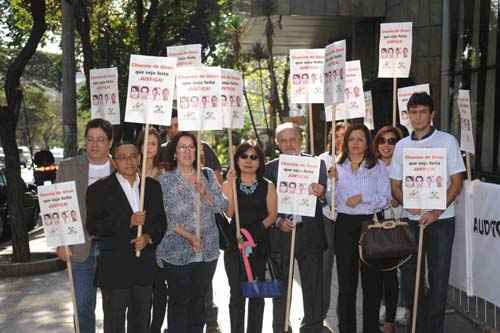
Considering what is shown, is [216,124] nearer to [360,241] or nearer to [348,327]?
[360,241]

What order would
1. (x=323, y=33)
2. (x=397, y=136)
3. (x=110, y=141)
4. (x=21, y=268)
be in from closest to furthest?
(x=110, y=141) → (x=397, y=136) → (x=21, y=268) → (x=323, y=33)


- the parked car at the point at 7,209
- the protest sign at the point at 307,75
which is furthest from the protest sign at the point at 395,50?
the parked car at the point at 7,209

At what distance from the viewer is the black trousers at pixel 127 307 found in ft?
17.1

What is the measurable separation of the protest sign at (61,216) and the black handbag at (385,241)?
2.29 metres

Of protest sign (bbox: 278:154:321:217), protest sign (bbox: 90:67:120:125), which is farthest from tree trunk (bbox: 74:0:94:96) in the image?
protest sign (bbox: 278:154:321:217)

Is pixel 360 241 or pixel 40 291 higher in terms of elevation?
pixel 360 241

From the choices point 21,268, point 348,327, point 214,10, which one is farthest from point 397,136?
point 214,10

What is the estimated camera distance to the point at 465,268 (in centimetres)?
638

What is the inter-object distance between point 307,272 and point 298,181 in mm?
812

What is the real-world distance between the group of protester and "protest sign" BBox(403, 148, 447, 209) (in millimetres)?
179

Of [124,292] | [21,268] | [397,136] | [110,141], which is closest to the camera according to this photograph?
[124,292]

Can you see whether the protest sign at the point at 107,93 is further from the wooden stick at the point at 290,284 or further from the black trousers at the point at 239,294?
the wooden stick at the point at 290,284

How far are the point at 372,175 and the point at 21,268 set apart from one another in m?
6.44

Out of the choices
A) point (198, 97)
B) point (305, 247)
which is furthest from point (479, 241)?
point (198, 97)
